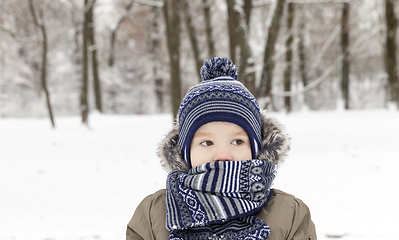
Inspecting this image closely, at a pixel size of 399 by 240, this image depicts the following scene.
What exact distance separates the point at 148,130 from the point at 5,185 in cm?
614

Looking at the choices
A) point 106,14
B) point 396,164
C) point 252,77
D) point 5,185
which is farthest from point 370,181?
point 106,14

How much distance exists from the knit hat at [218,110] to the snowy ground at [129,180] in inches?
104

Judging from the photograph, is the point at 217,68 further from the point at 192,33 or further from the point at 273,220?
the point at 192,33

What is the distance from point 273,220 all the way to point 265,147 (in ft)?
1.30

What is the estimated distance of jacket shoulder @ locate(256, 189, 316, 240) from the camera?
1.73 meters

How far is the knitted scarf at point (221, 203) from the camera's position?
64.4 inches

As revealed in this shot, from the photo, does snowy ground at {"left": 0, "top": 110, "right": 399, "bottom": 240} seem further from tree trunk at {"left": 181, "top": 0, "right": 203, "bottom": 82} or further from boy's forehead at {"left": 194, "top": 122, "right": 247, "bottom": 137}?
tree trunk at {"left": 181, "top": 0, "right": 203, "bottom": 82}

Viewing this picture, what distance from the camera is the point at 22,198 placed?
560cm

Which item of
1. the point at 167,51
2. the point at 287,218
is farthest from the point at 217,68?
the point at 167,51

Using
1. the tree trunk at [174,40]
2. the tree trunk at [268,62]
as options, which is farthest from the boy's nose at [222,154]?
the tree trunk at [174,40]

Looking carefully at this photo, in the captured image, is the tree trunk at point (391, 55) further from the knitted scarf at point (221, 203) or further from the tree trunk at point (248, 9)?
the knitted scarf at point (221, 203)

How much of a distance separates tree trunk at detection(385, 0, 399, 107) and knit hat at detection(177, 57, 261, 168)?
14.6m

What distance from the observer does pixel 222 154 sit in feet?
5.70

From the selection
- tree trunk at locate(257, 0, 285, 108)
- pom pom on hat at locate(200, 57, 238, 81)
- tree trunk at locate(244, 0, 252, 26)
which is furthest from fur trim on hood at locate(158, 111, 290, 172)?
tree trunk at locate(244, 0, 252, 26)
